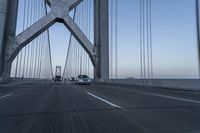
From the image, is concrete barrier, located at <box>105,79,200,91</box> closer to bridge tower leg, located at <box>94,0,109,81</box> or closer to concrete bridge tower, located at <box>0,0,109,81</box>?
bridge tower leg, located at <box>94,0,109,81</box>

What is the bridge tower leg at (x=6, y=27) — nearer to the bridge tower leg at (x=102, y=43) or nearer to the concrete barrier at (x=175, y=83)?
the bridge tower leg at (x=102, y=43)

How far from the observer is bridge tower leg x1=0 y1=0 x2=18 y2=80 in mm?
44969

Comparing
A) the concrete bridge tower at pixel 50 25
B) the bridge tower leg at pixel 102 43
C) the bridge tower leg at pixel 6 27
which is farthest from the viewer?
the bridge tower leg at pixel 102 43

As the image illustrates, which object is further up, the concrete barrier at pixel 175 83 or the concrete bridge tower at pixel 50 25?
the concrete bridge tower at pixel 50 25

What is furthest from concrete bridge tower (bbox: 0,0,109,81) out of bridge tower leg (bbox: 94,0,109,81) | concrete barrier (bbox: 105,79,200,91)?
concrete barrier (bbox: 105,79,200,91)

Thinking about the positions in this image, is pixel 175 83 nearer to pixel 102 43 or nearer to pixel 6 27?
pixel 102 43

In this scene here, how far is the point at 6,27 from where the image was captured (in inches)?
1902

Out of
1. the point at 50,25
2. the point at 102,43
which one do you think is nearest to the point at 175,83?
the point at 102,43

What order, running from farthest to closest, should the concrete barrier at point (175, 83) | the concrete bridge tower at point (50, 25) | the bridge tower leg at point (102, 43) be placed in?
the bridge tower leg at point (102, 43)
the concrete bridge tower at point (50, 25)
the concrete barrier at point (175, 83)

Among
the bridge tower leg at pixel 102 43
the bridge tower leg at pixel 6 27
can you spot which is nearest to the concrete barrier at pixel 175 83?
the bridge tower leg at pixel 102 43

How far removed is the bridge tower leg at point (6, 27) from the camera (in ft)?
148

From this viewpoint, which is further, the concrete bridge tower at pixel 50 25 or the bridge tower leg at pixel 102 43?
the bridge tower leg at pixel 102 43

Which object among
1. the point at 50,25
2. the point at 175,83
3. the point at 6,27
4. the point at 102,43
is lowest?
the point at 175,83

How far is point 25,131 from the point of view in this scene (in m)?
4.83
